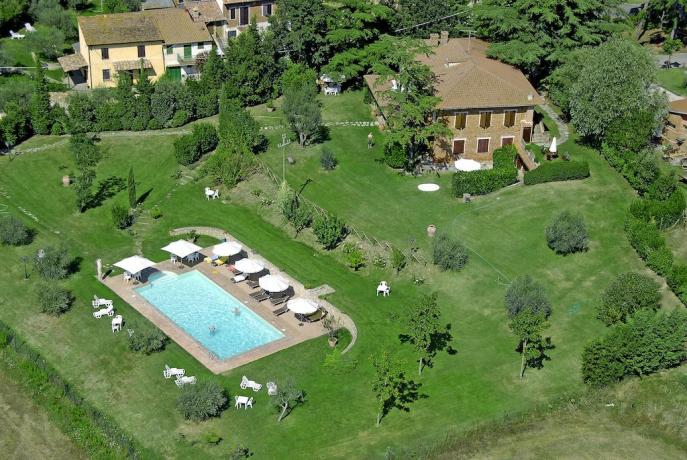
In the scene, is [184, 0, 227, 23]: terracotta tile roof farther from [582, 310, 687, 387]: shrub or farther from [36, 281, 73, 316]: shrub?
[582, 310, 687, 387]: shrub

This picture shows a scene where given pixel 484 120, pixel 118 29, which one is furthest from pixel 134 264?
pixel 118 29

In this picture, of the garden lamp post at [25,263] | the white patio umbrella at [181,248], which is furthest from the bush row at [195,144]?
the garden lamp post at [25,263]

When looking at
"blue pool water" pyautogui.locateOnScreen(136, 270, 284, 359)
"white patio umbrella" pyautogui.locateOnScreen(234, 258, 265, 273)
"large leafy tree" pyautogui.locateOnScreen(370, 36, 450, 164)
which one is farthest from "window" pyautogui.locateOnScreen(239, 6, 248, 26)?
"white patio umbrella" pyautogui.locateOnScreen(234, 258, 265, 273)

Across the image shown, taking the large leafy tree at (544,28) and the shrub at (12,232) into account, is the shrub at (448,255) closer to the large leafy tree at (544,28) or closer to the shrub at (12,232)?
the large leafy tree at (544,28)

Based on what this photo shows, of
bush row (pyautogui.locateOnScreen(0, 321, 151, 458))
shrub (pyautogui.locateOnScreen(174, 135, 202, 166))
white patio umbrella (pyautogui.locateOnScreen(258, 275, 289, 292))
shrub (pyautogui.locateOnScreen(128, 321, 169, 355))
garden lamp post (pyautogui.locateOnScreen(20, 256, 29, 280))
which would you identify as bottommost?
bush row (pyautogui.locateOnScreen(0, 321, 151, 458))

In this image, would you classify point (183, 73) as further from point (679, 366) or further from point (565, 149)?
point (679, 366)

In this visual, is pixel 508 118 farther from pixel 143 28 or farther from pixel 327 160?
pixel 143 28

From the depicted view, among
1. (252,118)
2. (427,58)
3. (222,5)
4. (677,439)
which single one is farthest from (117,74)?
(677,439)
